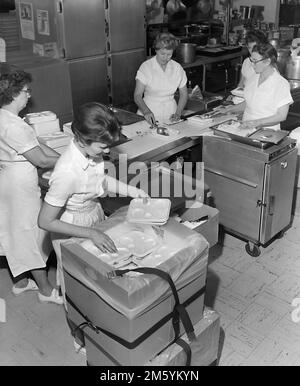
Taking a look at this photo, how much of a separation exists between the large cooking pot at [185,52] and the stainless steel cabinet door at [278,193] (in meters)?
2.93

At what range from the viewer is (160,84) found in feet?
13.7

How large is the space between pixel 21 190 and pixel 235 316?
1622mm

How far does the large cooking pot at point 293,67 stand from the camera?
5234 mm

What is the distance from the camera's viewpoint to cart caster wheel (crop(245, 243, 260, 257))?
3.58 m

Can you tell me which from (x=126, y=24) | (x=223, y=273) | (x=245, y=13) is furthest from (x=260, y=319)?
(x=245, y=13)

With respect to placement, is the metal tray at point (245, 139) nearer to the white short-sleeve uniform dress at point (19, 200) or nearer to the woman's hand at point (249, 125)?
the woman's hand at point (249, 125)

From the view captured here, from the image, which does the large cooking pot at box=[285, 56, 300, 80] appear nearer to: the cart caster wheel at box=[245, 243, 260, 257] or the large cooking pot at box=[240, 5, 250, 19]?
the large cooking pot at box=[240, 5, 250, 19]

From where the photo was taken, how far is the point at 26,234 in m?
2.92

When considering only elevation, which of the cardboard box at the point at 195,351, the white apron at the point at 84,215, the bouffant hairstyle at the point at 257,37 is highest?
the bouffant hairstyle at the point at 257,37

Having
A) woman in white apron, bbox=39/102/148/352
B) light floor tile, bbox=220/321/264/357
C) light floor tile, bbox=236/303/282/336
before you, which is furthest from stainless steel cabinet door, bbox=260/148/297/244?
woman in white apron, bbox=39/102/148/352

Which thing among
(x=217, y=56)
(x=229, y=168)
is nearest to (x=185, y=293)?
(x=229, y=168)

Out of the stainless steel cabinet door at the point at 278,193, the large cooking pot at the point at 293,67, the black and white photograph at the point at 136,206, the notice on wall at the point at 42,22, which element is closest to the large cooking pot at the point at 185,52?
the black and white photograph at the point at 136,206

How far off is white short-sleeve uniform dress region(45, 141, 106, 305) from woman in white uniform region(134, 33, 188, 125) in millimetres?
1713

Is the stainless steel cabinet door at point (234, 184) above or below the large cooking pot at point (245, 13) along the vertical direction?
below
